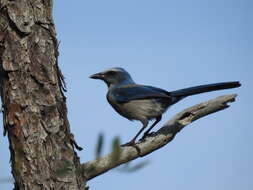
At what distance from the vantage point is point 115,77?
29.3ft

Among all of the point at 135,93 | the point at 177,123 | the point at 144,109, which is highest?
the point at 135,93

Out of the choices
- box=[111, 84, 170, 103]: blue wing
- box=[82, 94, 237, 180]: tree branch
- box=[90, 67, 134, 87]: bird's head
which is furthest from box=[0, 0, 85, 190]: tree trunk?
box=[90, 67, 134, 87]: bird's head

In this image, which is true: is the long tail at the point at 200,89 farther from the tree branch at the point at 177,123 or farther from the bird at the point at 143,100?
the tree branch at the point at 177,123

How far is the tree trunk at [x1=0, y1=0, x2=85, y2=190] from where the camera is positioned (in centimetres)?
432

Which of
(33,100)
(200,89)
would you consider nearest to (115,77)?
(200,89)

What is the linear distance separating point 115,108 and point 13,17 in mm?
3900

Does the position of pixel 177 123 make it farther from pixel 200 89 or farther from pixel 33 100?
pixel 33 100

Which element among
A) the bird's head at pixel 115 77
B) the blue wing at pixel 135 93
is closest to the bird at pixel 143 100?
the blue wing at pixel 135 93

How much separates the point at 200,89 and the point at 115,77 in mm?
2437

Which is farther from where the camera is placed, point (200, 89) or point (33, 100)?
point (200, 89)

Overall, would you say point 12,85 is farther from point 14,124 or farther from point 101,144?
point 101,144

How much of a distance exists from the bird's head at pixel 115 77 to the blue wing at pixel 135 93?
17.4 inches

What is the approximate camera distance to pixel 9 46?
15.1ft

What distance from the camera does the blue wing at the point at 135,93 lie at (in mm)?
7609
